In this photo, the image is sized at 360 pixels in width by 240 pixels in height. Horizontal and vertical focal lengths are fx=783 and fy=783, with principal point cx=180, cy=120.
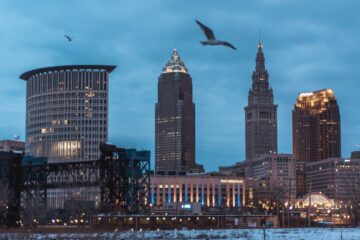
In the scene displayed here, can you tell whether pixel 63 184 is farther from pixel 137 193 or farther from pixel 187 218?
pixel 187 218

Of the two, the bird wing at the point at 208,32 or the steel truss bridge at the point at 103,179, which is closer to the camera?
the bird wing at the point at 208,32

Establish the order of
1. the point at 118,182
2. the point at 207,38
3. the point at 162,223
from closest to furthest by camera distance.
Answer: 1. the point at 207,38
2. the point at 118,182
3. the point at 162,223

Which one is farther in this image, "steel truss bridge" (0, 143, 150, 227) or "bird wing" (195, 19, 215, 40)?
"steel truss bridge" (0, 143, 150, 227)

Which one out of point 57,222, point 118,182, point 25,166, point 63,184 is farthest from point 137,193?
point 57,222

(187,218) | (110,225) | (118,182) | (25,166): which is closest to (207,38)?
(118,182)

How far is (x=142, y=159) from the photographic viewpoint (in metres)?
150

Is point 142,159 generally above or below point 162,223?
above

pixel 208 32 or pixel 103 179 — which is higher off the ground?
pixel 208 32

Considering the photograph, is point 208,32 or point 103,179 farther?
point 103,179

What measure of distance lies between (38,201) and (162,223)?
33.9 metres

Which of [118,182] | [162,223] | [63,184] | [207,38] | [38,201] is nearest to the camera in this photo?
[207,38]

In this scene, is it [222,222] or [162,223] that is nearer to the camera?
[162,223]

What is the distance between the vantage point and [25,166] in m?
168

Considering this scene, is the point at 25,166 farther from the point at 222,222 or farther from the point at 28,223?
the point at 222,222
